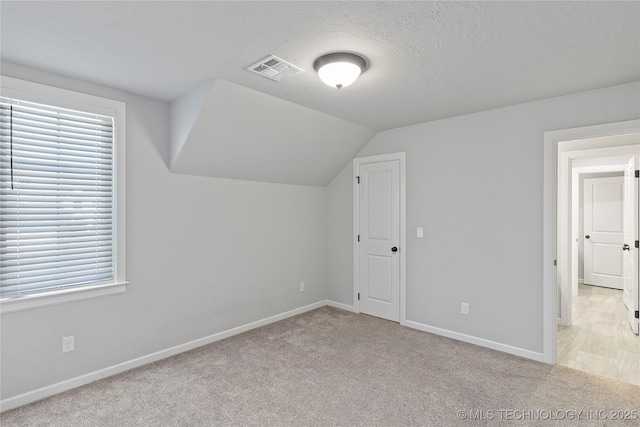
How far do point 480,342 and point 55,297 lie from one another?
13.0 feet

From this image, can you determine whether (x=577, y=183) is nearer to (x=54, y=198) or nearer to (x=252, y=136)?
(x=252, y=136)

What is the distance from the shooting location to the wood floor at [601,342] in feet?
9.77

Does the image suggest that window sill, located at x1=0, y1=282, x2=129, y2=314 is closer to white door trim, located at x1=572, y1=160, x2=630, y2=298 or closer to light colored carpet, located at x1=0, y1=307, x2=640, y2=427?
light colored carpet, located at x1=0, y1=307, x2=640, y2=427

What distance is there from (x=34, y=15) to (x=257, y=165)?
89.1 inches

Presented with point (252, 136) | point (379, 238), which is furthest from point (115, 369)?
point (379, 238)

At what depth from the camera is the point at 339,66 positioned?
2268mm

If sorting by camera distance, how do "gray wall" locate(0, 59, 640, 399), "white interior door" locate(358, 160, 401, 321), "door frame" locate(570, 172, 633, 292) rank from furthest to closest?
"door frame" locate(570, 172, 633, 292)
"white interior door" locate(358, 160, 401, 321)
"gray wall" locate(0, 59, 640, 399)

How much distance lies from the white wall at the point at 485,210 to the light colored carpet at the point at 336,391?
1.62 ft

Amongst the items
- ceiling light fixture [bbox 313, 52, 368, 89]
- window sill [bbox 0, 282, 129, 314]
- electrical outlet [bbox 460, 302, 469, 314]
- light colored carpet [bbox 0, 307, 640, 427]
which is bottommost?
light colored carpet [bbox 0, 307, 640, 427]

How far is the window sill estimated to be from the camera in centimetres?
237

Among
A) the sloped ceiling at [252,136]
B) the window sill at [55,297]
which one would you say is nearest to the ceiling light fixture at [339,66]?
the sloped ceiling at [252,136]

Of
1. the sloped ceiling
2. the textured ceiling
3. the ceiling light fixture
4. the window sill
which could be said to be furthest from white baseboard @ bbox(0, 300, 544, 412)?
the ceiling light fixture

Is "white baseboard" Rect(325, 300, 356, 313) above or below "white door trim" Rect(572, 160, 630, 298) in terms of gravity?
below

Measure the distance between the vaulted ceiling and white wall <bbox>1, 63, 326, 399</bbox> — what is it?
259mm
